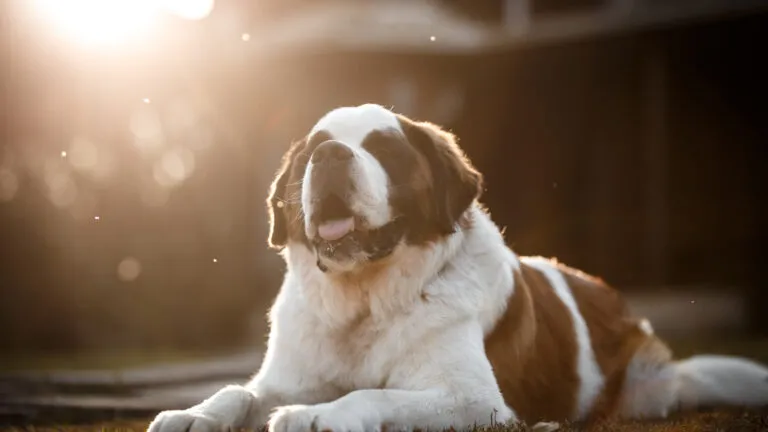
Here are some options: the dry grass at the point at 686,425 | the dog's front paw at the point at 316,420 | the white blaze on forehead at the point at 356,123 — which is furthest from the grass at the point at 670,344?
the white blaze on forehead at the point at 356,123

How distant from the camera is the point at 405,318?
3.63 meters

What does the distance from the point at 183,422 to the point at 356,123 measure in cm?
119

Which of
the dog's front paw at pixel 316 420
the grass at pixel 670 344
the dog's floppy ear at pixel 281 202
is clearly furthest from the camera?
the dog's floppy ear at pixel 281 202

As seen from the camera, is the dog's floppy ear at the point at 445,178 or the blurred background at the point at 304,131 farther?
the blurred background at the point at 304,131

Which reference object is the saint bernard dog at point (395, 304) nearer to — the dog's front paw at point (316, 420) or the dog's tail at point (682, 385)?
the dog's front paw at point (316, 420)

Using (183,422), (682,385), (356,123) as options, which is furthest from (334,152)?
(682,385)

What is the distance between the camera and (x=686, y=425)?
3.82m

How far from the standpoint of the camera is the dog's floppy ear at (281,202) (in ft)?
12.9

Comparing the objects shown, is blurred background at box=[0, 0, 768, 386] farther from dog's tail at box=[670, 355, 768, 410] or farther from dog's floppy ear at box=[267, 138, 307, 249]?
dog's floppy ear at box=[267, 138, 307, 249]

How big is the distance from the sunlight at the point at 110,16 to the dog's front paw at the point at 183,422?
9.48 m

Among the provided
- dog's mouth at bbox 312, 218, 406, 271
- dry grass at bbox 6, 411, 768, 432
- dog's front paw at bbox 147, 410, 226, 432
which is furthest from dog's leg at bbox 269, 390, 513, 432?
dog's mouth at bbox 312, 218, 406, 271

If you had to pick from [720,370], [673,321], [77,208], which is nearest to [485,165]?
[673,321]

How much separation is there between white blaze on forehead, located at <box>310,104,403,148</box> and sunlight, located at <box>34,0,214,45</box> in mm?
8899

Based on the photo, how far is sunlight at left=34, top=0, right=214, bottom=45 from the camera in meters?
12.9
